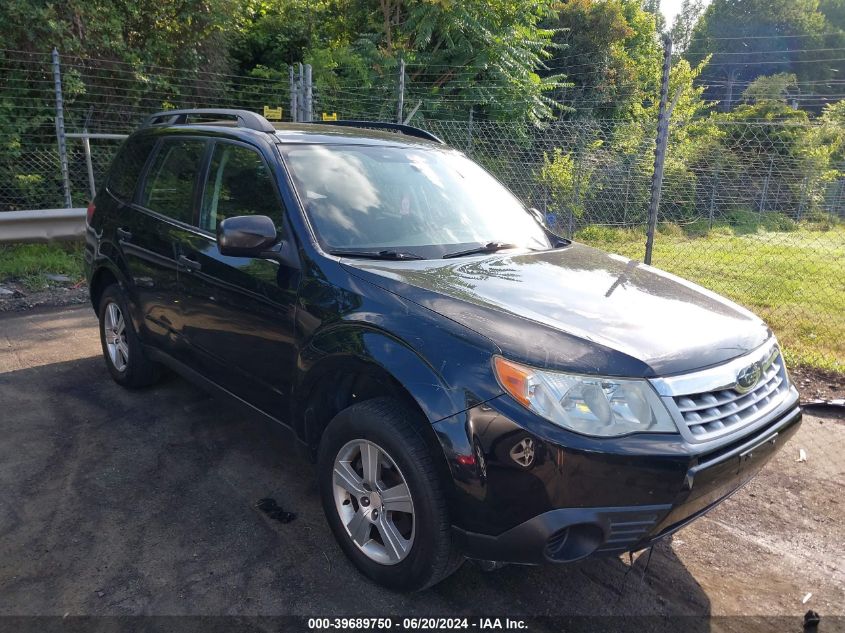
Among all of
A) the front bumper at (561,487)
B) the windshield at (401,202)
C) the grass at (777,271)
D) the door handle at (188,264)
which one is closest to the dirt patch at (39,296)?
the door handle at (188,264)

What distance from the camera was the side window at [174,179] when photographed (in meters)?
3.93

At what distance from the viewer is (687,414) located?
237 centimetres

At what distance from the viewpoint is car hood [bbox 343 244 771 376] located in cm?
239

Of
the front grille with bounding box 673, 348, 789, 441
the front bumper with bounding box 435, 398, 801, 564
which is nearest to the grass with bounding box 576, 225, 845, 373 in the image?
the front grille with bounding box 673, 348, 789, 441

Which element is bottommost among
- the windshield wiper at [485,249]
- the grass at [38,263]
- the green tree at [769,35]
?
the grass at [38,263]

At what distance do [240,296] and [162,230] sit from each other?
1.01 m

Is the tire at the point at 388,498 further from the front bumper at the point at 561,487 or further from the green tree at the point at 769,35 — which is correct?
the green tree at the point at 769,35

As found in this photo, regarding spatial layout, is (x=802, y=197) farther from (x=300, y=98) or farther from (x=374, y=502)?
(x=374, y=502)

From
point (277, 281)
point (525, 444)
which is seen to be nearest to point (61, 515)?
point (277, 281)

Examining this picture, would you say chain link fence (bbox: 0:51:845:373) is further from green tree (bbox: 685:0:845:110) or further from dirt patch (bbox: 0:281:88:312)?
green tree (bbox: 685:0:845:110)

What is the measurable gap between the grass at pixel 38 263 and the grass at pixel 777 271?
7117 mm

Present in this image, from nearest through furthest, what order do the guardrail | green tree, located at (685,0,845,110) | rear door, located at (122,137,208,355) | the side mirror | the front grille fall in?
the front grille → the side mirror → rear door, located at (122,137,208,355) → the guardrail → green tree, located at (685,0,845,110)

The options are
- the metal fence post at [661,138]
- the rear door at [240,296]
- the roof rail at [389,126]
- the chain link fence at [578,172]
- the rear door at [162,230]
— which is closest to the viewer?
the rear door at [240,296]

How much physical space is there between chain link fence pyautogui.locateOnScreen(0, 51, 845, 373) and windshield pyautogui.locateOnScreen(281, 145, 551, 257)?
4.31 m
